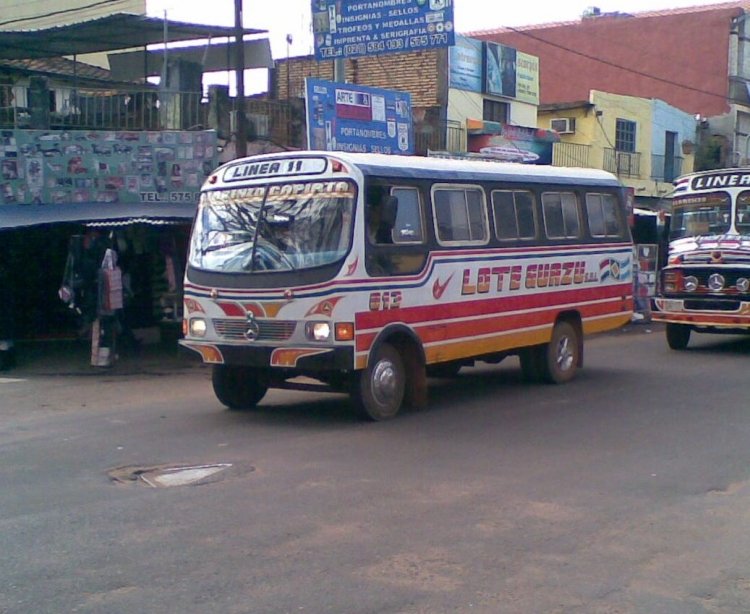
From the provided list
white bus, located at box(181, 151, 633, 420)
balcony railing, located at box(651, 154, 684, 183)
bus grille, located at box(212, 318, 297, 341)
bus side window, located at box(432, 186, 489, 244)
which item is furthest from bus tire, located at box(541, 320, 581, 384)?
balcony railing, located at box(651, 154, 684, 183)

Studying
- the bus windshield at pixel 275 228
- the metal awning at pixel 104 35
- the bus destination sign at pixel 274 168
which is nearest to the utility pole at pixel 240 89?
the metal awning at pixel 104 35

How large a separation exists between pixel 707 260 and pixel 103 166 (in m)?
9.86

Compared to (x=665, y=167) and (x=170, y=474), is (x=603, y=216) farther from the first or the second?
(x=665, y=167)

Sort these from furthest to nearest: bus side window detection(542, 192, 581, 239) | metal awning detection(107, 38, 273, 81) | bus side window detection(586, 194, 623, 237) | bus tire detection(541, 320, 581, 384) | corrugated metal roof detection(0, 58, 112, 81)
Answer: corrugated metal roof detection(0, 58, 112, 81)
metal awning detection(107, 38, 273, 81)
bus side window detection(586, 194, 623, 237)
bus tire detection(541, 320, 581, 384)
bus side window detection(542, 192, 581, 239)

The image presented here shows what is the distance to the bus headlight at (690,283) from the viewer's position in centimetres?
1669

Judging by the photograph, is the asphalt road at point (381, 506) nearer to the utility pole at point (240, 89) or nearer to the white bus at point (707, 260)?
the white bus at point (707, 260)

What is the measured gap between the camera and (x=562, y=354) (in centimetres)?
1344

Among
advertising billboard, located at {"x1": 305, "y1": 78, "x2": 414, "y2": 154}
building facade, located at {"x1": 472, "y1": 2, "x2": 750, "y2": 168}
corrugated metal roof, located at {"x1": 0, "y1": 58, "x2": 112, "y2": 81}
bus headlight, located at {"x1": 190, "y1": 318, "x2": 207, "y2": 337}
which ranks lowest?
bus headlight, located at {"x1": 190, "y1": 318, "x2": 207, "y2": 337}

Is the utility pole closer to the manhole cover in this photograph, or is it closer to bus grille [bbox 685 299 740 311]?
bus grille [bbox 685 299 740 311]

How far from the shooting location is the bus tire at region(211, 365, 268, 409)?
36.0ft

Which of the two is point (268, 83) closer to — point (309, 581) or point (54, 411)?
point (54, 411)

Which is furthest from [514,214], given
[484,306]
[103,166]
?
[103,166]

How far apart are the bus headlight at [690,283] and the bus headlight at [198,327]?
9488 mm

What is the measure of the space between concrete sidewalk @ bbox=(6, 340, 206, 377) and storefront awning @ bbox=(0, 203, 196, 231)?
2031mm
